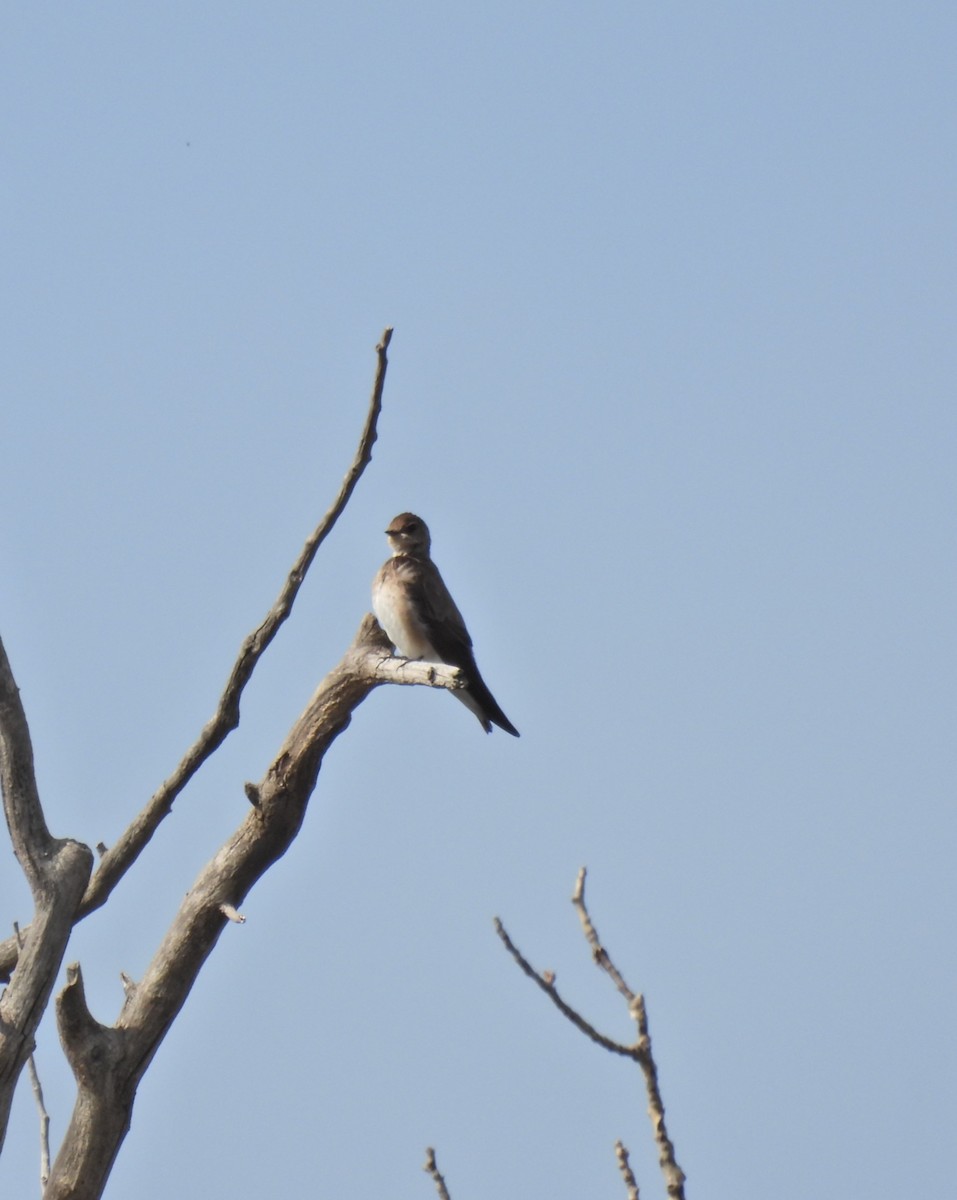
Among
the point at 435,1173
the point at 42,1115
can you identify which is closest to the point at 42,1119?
the point at 42,1115

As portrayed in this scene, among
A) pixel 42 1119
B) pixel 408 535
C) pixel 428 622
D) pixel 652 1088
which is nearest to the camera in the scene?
pixel 652 1088

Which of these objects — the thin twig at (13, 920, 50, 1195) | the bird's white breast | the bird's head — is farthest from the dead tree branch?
the bird's head

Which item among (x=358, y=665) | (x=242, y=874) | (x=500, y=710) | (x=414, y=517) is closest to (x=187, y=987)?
(x=242, y=874)

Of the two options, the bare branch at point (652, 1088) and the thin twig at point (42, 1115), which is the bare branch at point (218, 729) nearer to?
the thin twig at point (42, 1115)

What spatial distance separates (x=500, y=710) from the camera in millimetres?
11141

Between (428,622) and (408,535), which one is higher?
(408,535)

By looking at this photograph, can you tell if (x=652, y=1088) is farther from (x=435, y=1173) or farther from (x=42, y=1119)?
(x=42, y=1119)

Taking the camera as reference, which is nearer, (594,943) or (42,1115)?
(594,943)

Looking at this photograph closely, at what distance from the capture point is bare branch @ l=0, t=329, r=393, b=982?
7.64 meters

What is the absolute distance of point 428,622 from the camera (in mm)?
11055

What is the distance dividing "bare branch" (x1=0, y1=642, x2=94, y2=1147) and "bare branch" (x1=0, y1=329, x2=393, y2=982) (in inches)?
2.6

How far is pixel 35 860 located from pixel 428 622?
4.09 meters

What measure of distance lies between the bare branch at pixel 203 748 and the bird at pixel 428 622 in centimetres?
230

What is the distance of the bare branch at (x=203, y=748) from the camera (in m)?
7.64
